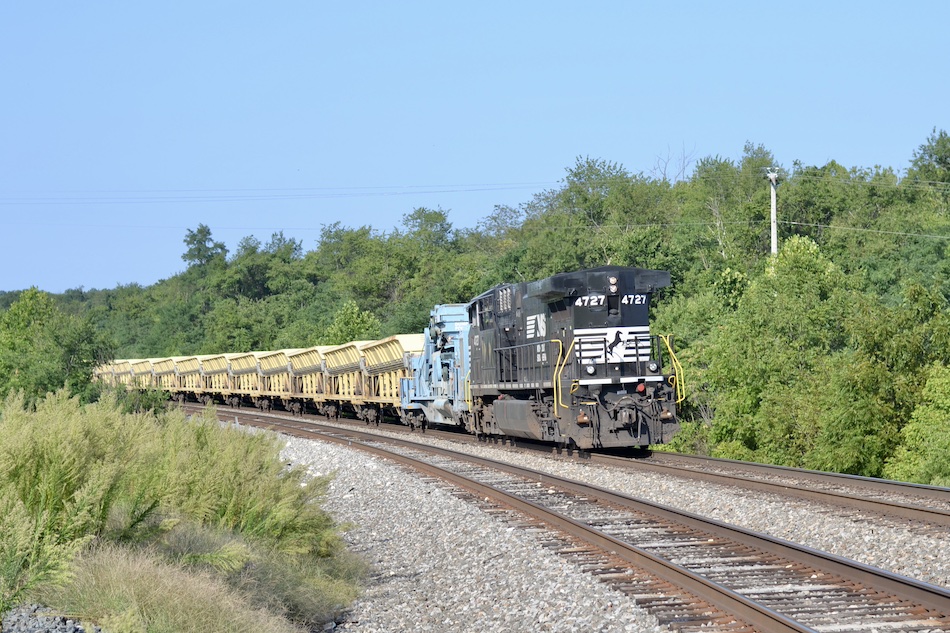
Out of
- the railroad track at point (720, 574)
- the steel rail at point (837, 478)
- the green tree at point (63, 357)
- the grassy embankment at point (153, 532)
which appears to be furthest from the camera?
the green tree at point (63, 357)

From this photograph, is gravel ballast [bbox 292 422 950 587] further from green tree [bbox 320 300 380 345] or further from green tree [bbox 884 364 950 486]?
green tree [bbox 320 300 380 345]

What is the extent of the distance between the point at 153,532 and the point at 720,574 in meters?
4.29

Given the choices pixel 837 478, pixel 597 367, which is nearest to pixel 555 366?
pixel 597 367

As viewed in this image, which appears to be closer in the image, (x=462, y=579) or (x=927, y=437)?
(x=462, y=579)

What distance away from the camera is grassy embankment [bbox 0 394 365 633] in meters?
5.34

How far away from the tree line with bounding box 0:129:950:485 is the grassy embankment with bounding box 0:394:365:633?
442 inches

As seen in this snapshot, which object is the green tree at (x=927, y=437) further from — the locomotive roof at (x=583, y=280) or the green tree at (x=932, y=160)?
the green tree at (x=932, y=160)

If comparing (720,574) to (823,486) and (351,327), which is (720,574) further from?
(351,327)

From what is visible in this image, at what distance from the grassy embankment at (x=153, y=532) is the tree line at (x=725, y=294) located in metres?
11.2

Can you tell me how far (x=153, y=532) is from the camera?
678 centimetres

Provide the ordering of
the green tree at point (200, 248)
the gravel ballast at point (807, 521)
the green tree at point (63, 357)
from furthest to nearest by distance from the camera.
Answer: the green tree at point (200, 248) → the green tree at point (63, 357) → the gravel ballast at point (807, 521)

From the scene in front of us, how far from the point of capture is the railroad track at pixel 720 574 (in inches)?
252

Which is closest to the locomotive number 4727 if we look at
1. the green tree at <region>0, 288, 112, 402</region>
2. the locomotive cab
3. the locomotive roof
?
the locomotive cab

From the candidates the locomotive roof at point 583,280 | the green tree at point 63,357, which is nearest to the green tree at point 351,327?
the green tree at point 63,357
